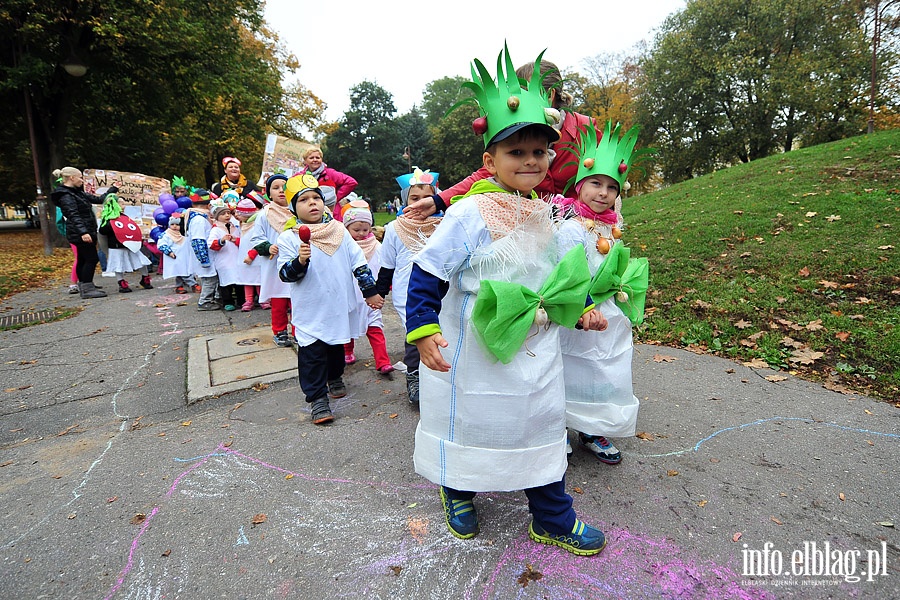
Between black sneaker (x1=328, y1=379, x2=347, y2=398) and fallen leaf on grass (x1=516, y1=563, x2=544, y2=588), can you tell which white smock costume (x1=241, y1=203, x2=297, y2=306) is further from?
fallen leaf on grass (x1=516, y1=563, x2=544, y2=588)

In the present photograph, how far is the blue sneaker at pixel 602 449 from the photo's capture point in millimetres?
2746

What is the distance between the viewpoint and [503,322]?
1812 mm

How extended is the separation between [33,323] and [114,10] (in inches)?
437

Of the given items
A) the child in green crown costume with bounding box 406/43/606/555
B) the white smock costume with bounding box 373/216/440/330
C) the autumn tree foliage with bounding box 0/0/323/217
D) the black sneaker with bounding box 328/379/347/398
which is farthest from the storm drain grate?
the autumn tree foliage with bounding box 0/0/323/217

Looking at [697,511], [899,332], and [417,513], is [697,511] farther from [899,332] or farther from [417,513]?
[899,332]

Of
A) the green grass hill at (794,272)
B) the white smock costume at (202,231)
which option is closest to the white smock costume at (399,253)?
the green grass hill at (794,272)

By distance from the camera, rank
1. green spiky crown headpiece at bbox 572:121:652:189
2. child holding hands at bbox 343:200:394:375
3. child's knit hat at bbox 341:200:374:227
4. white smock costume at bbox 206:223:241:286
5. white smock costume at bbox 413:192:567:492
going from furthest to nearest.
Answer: white smock costume at bbox 206:223:241:286
child's knit hat at bbox 341:200:374:227
child holding hands at bbox 343:200:394:375
green spiky crown headpiece at bbox 572:121:652:189
white smock costume at bbox 413:192:567:492

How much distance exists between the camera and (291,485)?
8.62 feet

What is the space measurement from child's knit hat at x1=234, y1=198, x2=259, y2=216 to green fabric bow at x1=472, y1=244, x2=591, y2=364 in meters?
6.06

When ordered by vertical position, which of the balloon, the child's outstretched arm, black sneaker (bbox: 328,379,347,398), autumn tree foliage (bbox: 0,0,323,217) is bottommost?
black sneaker (bbox: 328,379,347,398)

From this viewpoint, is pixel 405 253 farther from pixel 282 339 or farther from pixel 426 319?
pixel 282 339

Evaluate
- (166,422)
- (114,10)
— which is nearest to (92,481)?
(166,422)

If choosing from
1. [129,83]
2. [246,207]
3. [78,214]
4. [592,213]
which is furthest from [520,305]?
[129,83]

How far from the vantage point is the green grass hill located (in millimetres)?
4145
